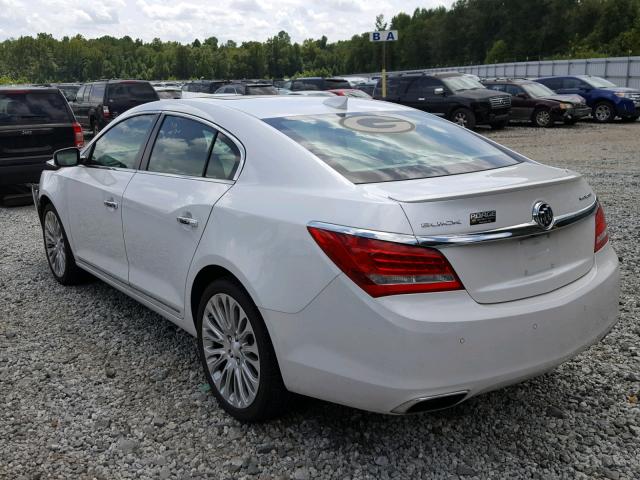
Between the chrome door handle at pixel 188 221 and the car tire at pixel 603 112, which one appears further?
the car tire at pixel 603 112

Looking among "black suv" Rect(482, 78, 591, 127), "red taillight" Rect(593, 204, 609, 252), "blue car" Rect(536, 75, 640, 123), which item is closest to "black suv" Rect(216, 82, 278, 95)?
"black suv" Rect(482, 78, 591, 127)

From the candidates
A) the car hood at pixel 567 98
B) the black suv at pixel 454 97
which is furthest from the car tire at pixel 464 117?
the car hood at pixel 567 98

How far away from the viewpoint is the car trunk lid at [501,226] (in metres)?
2.70

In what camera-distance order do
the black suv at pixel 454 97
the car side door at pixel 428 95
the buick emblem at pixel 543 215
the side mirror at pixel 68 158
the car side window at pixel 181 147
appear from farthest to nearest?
the car side door at pixel 428 95 < the black suv at pixel 454 97 < the side mirror at pixel 68 158 < the car side window at pixel 181 147 < the buick emblem at pixel 543 215

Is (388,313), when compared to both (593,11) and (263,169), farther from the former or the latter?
(593,11)

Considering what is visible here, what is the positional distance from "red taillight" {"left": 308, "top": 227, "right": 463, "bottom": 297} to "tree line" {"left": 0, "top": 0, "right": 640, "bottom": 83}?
292 ft

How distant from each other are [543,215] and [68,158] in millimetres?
3665

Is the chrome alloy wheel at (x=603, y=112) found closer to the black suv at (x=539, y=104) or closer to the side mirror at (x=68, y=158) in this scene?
the black suv at (x=539, y=104)

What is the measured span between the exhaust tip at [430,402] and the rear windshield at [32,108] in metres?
8.85

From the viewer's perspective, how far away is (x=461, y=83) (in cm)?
2098

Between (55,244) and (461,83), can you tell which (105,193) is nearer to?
(55,244)

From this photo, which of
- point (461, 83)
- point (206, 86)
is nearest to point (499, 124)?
point (461, 83)

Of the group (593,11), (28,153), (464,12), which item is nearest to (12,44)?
(464,12)

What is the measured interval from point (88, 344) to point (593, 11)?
9997cm
